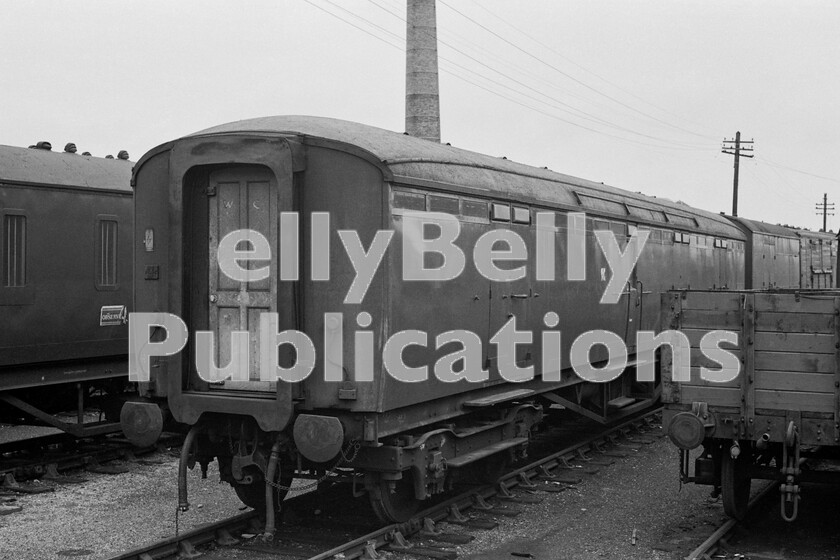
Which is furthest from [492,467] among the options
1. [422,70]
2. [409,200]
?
[422,70]

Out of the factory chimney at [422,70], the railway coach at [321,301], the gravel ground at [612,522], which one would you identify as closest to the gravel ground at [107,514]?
the railway coach at [321,301]

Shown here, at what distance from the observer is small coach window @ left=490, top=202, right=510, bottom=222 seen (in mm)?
9133

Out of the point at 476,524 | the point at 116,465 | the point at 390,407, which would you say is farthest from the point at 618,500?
the point at 116,465

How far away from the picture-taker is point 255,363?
25.1 ft

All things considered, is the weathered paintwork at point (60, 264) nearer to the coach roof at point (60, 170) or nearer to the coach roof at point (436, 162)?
the coach roof at point (60, 170)

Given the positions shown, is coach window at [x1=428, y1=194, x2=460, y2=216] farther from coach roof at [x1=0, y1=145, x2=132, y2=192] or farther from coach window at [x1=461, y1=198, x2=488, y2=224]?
coach roof at [x1=0, y1=145, x2=132, y2=192]

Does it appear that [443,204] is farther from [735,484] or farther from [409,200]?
[735,484]

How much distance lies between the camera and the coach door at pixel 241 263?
7590 mm

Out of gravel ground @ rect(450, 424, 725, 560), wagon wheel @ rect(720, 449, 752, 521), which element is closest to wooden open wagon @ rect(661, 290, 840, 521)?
wagon wheel @ rect(720, 449, 752, 521)

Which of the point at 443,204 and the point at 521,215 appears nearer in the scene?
the point at 443,204

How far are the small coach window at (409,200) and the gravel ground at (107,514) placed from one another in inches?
137

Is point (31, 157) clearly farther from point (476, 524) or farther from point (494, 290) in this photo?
point (476, 524)

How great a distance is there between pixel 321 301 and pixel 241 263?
0.78 m

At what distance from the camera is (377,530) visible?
7.88 meters
